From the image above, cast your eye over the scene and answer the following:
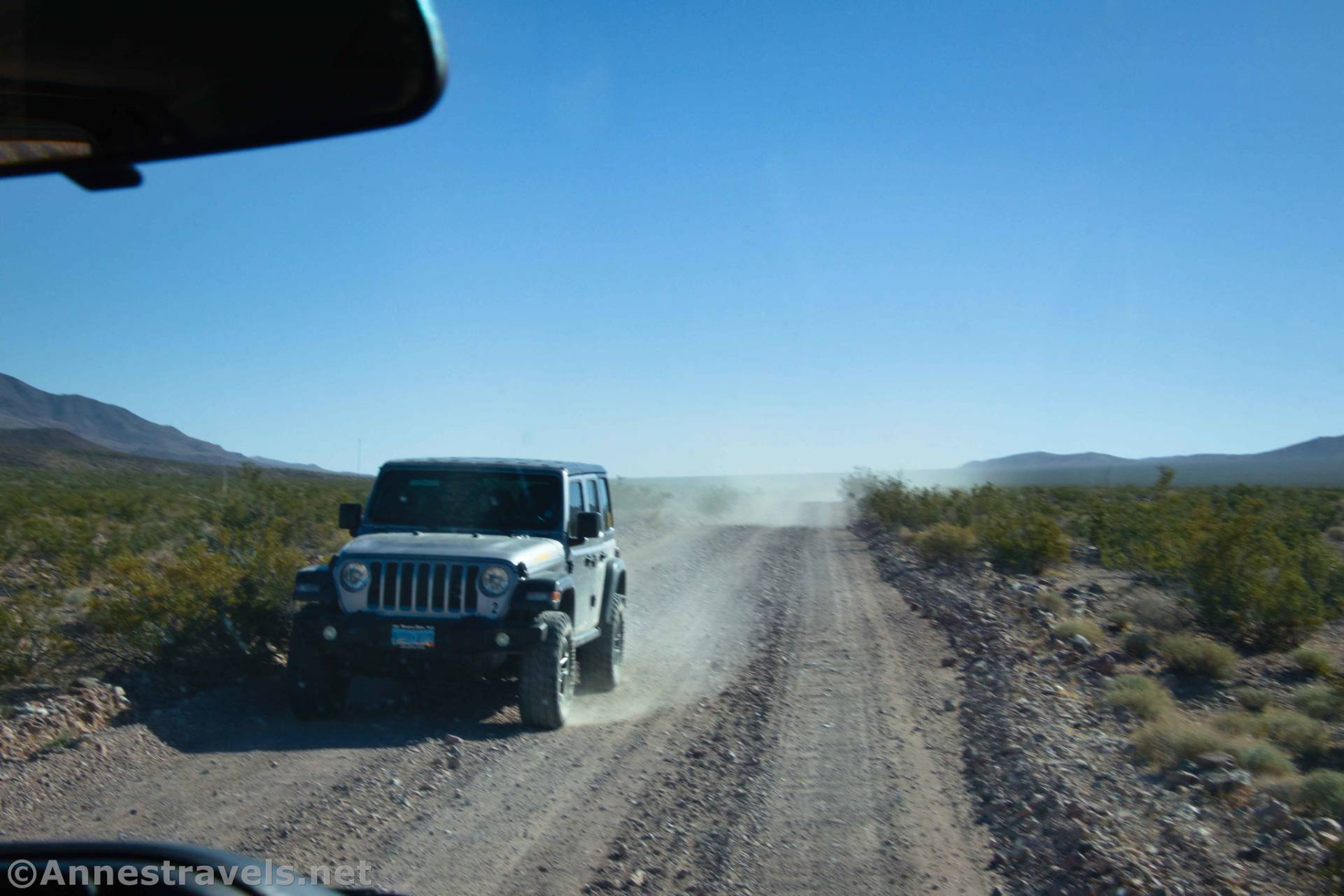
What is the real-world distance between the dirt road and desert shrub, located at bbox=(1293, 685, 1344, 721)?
316 centimetres

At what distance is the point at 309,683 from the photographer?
7.93 metres

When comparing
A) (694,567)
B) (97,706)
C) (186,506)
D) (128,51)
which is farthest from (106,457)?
(128,51)

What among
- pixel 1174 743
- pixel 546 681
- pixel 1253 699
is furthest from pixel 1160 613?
pixel 546 681

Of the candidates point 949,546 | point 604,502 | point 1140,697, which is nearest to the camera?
point 1140,697

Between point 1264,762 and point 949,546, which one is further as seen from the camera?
point 949,546

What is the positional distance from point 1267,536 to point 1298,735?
275 inches

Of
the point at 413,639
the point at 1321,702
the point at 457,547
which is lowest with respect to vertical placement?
the point at 1321,702

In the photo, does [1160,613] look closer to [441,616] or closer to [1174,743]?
[1174,743]

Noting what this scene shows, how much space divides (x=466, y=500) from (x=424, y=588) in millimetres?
1559

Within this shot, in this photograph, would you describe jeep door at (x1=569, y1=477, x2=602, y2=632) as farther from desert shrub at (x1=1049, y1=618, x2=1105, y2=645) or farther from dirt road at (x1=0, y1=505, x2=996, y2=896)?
desert shrub at (x1=1049, y1=618, x2=1105, y2=645)

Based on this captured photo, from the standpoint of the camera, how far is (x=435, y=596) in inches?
314

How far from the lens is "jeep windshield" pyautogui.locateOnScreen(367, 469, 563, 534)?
30.7ft

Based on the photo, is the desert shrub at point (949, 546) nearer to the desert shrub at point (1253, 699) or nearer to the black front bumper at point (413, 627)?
the desert shrub at point (1253, 699)

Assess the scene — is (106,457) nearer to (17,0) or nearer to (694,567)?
(694,567)
